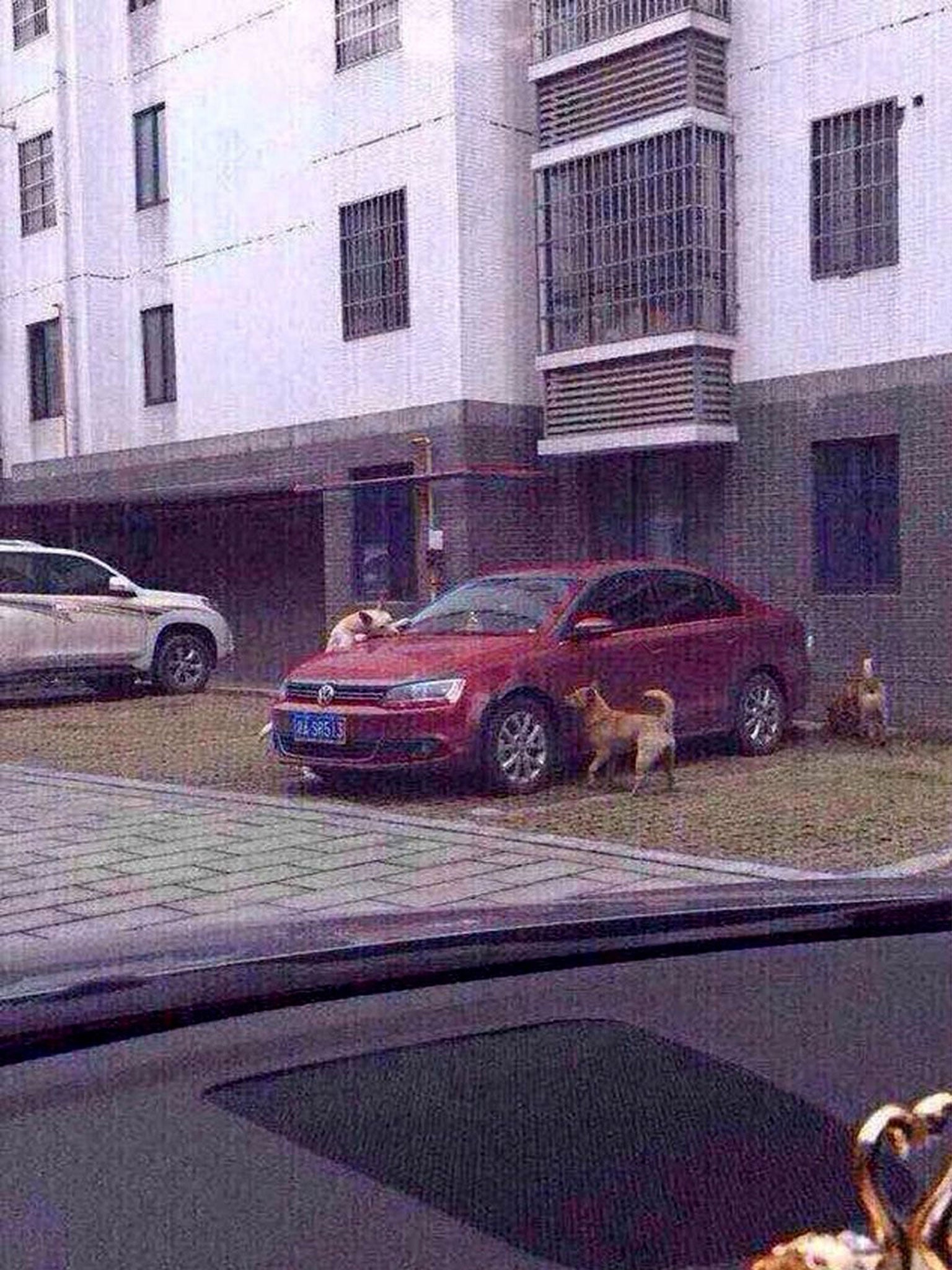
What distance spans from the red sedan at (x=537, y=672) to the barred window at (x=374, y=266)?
680 cm

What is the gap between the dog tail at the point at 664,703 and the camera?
34.0 feet

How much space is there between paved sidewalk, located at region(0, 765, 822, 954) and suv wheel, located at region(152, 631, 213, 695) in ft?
25.9

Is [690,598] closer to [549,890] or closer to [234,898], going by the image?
[549,890]

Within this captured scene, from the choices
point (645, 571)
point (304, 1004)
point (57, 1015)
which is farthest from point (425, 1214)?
point (645, 571)

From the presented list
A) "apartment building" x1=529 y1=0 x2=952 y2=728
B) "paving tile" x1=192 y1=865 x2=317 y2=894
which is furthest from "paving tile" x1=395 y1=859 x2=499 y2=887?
"apartment building" x1=529 y1=0 x2=952 y2=728

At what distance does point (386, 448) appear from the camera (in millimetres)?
17672

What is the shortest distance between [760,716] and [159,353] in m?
12.7

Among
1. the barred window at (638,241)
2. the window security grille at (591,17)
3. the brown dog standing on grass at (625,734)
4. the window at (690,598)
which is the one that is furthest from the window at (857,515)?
the brown dog standing on grass at (625,734)

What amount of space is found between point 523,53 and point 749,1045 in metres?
16.9

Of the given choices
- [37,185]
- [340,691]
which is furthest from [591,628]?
[37,185]

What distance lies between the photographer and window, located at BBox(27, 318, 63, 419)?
23.1 metres

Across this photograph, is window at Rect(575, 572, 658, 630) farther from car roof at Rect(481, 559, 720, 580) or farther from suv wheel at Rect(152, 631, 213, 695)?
suv wheel at Rect(152, 631, 213, 695)

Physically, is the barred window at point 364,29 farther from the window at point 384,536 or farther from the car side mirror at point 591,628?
the car side mirror at point 591,628

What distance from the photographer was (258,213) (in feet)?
63.8
